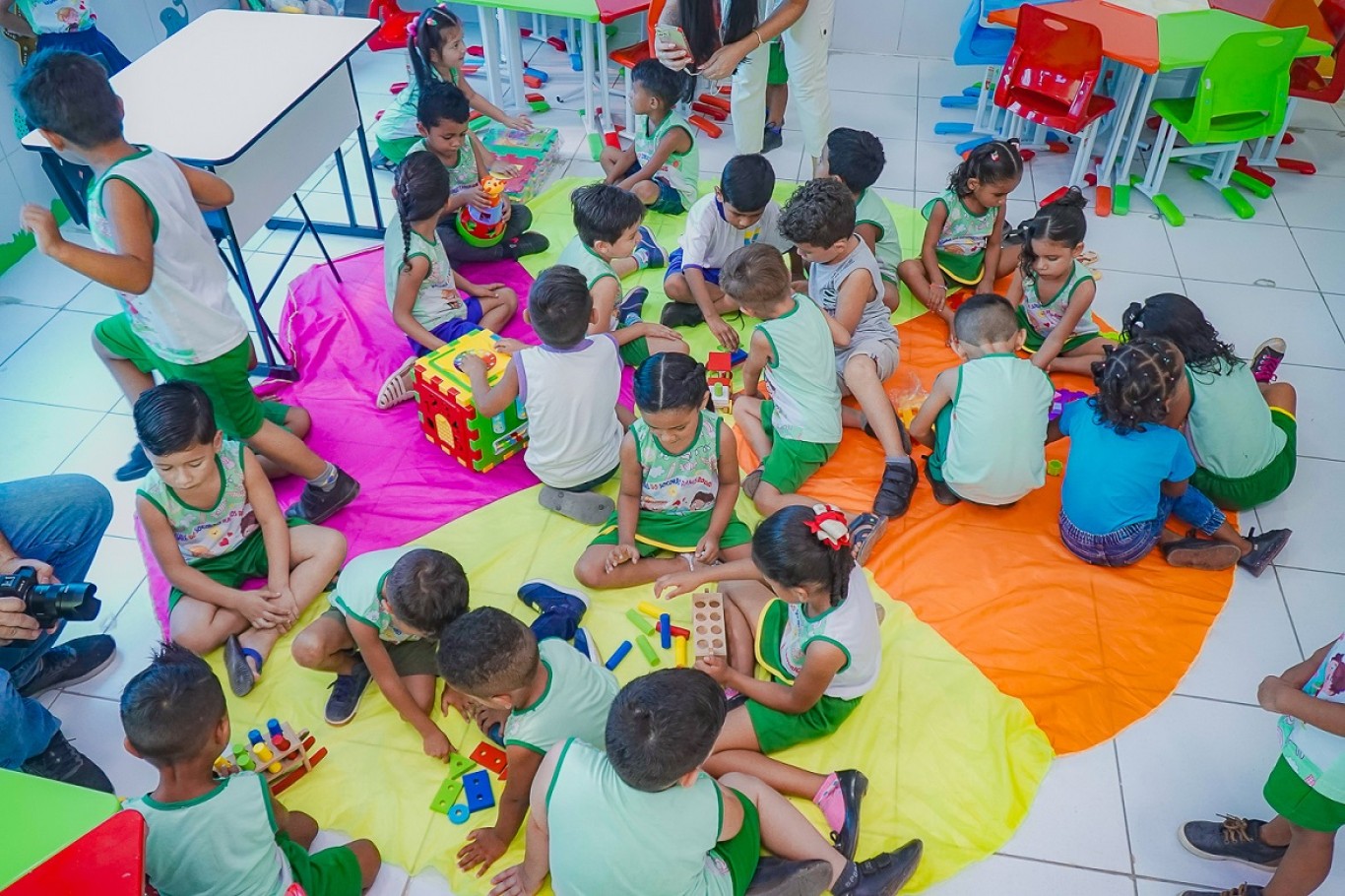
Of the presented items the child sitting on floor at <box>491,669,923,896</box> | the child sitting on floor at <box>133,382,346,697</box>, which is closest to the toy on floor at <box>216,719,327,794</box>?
the child sitting on floor at <box>133,382,346,697</box>

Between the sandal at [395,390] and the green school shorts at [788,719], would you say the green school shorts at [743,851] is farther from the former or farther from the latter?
the sandal at [395,390]

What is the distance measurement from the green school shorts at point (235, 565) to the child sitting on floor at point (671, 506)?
3.19 feet

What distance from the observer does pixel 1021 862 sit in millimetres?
2459

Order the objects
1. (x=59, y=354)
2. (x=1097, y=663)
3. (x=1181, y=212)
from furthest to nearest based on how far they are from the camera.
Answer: (x=1181, y=212)
(x=59, y=354)
(x=1097, y=663)

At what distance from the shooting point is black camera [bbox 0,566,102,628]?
2385mm

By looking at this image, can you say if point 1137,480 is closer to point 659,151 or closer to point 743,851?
point 743,851

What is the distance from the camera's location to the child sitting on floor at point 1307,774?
2.10 metres

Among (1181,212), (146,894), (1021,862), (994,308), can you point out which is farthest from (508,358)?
(1181,212)

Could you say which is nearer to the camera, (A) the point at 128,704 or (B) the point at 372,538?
(A) the point at 128,704

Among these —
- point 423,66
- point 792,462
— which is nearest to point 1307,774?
point 792,462

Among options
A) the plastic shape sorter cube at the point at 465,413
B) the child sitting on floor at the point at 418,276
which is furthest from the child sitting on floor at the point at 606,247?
the child sitting on floor at the point at 418,276

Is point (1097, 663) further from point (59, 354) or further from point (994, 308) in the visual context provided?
point (59, 354)

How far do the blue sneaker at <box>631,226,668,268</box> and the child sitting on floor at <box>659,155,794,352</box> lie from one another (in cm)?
16

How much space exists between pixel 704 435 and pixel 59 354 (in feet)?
9.30
